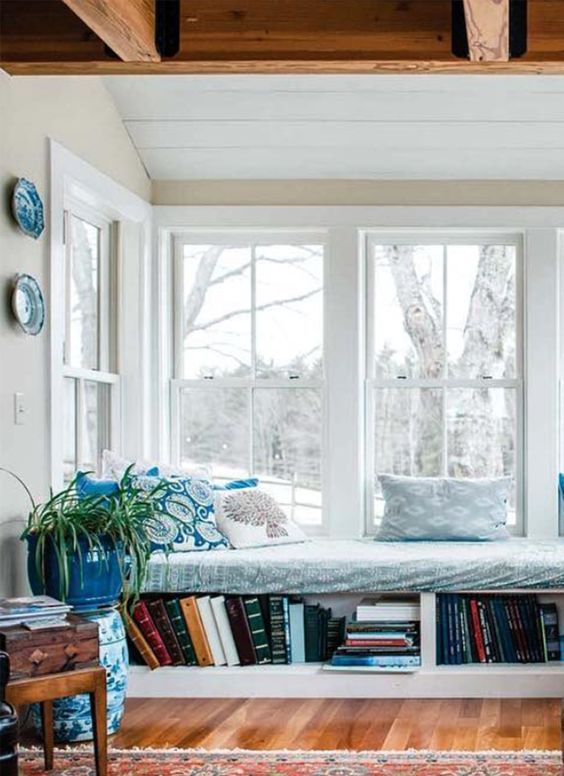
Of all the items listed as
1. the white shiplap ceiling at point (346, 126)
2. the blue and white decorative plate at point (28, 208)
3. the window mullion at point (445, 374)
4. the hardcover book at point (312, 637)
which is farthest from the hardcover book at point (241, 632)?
the white shiplap ceiling at point (346, 126)

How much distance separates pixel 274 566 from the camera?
485 centimetres

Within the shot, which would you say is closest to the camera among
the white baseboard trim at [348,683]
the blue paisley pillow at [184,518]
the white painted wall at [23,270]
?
the white painted wall at [23,270]

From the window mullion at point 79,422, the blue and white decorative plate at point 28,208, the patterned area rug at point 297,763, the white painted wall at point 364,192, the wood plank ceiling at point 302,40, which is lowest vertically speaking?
the patterned area rug at point 297,763

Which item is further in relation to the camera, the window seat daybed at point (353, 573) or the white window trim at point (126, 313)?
the white window trim at point (126, 313)

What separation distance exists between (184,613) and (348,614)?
2.32ft

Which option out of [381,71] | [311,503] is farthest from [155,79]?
[311,503]

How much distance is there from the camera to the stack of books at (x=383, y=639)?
15.7ft

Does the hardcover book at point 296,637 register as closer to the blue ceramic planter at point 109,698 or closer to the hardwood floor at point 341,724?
the hardwood floor at point 341,724

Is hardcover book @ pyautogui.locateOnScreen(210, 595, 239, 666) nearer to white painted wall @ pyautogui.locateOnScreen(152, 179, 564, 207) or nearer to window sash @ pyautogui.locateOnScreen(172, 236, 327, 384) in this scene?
window sash @ pyautogui.locateOnScreen(172, 236, 327, 384)

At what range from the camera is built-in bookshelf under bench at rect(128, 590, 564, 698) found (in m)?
4.76

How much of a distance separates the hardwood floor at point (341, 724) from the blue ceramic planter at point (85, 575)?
0.52 metres

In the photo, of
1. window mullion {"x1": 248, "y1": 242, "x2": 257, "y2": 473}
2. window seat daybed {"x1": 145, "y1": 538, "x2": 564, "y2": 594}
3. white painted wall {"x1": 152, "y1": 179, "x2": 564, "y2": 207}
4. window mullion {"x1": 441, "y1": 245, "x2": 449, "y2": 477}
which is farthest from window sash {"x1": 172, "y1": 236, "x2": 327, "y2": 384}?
window seat daybed {"x1": 145, "y1": 538, "x2": 564, "y2": 594}

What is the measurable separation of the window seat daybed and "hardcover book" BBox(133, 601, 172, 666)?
0.09 metres

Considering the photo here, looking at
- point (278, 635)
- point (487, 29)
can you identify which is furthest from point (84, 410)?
point (487, 29)
